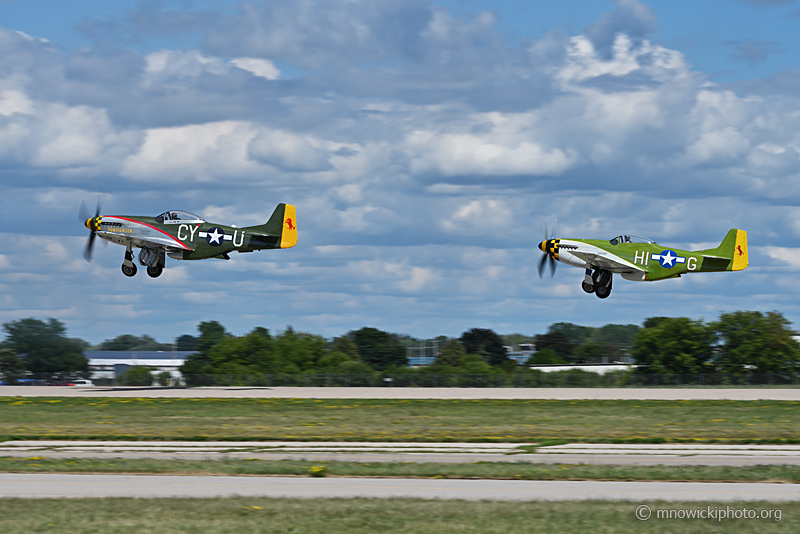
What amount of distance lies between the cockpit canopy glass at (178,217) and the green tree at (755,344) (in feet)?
232

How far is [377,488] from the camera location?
20.3 metres

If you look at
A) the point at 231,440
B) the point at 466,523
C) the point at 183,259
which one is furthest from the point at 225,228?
the point at 466,523

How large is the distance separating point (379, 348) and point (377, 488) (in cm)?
11662

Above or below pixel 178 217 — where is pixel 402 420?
below

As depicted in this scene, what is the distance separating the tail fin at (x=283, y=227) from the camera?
4788 cm

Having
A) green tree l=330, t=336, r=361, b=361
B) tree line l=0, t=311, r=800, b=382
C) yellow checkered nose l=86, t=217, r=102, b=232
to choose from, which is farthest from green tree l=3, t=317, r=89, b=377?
yellow checkered nose l=86, t=217, r=102, b=232

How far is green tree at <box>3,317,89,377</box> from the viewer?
100375mm

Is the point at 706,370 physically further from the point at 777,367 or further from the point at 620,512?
the point at 620,512

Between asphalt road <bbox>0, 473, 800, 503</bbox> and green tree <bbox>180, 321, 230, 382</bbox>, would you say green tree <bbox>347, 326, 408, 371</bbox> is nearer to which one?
green tree <bbox>180, 321, 230, 382</bbox>

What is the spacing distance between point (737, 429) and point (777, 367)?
6623 centimetres

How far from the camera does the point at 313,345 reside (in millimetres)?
112125

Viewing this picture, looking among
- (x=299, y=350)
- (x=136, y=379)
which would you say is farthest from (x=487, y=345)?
(x=136, y=379)

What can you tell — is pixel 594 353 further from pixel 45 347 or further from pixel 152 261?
pixel 152 261

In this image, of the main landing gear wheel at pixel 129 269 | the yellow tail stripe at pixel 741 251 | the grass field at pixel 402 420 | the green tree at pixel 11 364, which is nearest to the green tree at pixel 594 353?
the green tree at pixel 11 364
